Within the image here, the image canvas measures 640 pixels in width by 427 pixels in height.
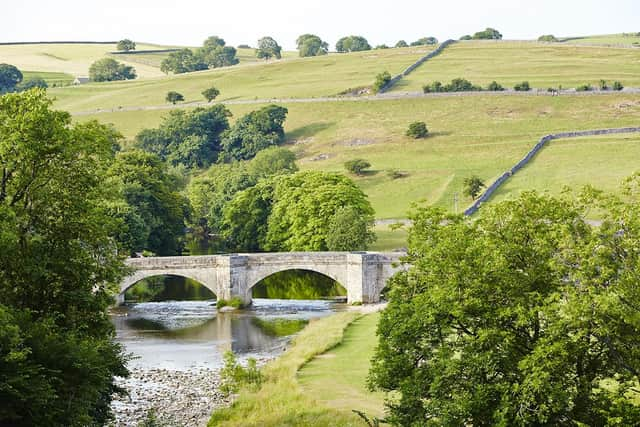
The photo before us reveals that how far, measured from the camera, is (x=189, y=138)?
474ft

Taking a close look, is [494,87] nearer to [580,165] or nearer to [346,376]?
[580,165]

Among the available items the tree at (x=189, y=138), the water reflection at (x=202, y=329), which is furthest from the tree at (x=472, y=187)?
the tree at (x=189, y=138)

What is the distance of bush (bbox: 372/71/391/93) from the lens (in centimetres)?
15675

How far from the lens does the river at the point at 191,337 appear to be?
4116 centimetres

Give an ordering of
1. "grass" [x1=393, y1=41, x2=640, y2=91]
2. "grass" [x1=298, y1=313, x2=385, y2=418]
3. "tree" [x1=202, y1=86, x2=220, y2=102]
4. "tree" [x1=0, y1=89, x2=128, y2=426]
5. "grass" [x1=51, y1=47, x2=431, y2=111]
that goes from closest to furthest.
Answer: "tree" [x1=0, y1=89, x2=128, y2=426]
"grass" [x1=298, y1=313, x2=385, y2=418]
"grass" [x1=393, y1=41, x2=640, y2=91]
"tree" [x1=202, y1=86, x2=220, y2=102]
"grass" [x1=51, y1=47, x2=431, y2=111]

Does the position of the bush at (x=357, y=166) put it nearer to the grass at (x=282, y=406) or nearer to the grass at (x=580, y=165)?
the grass at (x=580, y=165)

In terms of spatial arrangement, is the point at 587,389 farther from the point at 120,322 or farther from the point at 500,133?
the point at 500,133

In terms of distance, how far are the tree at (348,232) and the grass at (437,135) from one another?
18.1 meters

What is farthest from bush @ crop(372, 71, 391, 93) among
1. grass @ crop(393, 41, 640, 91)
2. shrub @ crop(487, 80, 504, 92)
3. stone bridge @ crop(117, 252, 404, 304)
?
stone bridge @ crop(117, 252, 404, 304)

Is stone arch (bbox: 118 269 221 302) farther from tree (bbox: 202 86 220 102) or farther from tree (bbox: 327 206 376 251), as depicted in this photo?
tree (bbox: 202 86 220 102)

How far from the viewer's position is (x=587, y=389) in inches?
1058

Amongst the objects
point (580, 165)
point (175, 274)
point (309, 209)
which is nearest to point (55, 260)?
point (175, 274)

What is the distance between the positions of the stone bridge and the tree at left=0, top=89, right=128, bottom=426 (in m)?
35.9

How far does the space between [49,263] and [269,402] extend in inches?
458
